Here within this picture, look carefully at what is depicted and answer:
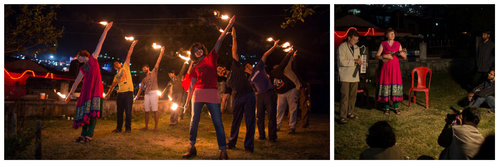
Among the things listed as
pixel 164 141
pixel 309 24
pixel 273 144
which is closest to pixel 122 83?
pixel 164 141

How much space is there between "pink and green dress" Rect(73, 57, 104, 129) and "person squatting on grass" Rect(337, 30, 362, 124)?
4.10 metres

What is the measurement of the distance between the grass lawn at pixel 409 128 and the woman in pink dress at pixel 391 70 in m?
0.38

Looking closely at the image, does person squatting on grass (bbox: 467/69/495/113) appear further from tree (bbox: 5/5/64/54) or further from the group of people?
tree (bbox: 5/5/64/54)

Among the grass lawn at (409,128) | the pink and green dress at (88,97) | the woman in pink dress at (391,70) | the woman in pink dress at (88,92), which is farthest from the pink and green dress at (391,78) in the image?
the pink and green dress at (88,97)

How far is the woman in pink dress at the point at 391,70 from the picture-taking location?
611cm

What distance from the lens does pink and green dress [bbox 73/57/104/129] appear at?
5.71m

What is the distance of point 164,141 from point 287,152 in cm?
229

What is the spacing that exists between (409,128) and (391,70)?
40.7 inches

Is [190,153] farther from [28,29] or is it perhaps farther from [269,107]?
[28,29]

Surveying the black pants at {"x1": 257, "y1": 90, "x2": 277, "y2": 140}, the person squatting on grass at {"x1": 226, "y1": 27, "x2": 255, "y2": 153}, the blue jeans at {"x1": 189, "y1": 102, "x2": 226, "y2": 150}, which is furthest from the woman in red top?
the black pants at {"x1": 257, "y1": 90, "x2": 277, "y2": 140}

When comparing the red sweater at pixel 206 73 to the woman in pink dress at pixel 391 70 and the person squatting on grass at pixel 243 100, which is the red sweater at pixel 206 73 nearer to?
the person squatting on grass at pixel 243 100

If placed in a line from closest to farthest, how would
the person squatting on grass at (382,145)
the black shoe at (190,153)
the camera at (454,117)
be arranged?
1. the person squatting on grass at (382,145)
2. the camera at (454,117)
3. the black shoe at (190,153)

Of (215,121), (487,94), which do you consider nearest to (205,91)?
(215,121)

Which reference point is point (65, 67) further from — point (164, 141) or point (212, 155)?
point (212, 155)
